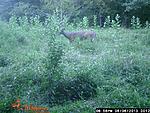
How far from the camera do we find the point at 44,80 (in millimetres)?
7918

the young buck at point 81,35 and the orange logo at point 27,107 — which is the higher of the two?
the young buck at point 81,35

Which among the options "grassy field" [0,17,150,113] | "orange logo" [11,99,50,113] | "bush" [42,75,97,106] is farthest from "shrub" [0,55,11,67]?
"orange logo" [11,99,50,113]

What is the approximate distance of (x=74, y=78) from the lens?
7.89m

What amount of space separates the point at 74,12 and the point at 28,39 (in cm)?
841

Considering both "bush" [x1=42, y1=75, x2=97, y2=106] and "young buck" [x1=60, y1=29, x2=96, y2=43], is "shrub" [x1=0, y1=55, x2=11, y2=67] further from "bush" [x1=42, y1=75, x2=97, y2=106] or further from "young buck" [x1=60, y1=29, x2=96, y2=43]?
"young buck" [x1=60, y1=29, x2=96, y2=43]

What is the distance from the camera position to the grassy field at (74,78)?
281 inches

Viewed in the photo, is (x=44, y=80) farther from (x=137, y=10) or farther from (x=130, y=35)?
(x=137, y=10)

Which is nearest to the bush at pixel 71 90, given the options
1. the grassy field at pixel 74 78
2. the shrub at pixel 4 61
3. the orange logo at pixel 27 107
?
the grassy field at pixel 74 78

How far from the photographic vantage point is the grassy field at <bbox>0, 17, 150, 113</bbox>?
714 cm
